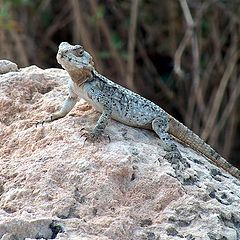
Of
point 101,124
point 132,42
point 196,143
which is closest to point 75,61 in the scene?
point 101,124

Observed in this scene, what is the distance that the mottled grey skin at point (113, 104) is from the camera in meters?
4.24

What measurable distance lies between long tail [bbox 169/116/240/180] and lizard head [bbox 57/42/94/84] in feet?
1.96

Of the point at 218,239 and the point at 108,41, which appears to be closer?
the point at 218,239

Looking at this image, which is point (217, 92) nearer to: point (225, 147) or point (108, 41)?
point (225, 147)

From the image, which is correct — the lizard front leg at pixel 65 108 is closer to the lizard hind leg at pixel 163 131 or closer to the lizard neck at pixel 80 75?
the lizard neck at pixel 80 75

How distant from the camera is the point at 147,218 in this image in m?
3.49

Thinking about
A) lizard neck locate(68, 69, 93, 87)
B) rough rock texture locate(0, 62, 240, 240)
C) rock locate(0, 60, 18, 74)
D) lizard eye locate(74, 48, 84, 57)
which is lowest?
rough rock texture locate(0, 62, 240, 240)

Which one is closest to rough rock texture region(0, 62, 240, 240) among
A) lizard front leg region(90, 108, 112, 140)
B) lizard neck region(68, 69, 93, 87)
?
lizard front leg region(90, 108, 112, 140)

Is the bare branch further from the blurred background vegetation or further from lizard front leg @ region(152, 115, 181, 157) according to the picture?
lizard front leg @ region(152, 115, 181, 157)

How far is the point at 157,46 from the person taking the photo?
8.70 meters

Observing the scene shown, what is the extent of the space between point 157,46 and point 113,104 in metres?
4.45

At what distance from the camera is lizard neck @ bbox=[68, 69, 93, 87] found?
4324 millimetres

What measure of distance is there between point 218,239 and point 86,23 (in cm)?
513

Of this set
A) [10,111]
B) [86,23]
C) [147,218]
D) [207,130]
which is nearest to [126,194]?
[147,218]
